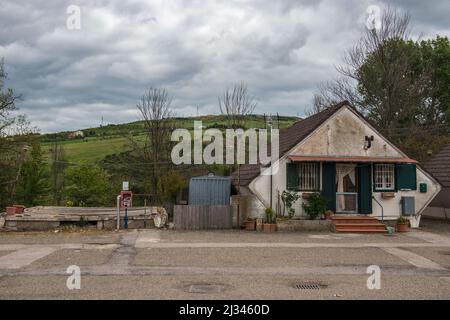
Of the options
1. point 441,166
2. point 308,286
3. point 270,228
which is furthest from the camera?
point 441,166

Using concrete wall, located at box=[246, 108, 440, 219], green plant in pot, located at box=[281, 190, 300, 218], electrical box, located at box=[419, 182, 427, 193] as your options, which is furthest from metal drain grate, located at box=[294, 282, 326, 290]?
electrical box, located at box=[419, 182, 427, 193]

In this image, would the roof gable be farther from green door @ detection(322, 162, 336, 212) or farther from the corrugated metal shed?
the corrugated metal shed

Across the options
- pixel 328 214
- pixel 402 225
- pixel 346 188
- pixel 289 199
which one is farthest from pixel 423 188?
pixel 289 199

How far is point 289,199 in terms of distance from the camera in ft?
66.5

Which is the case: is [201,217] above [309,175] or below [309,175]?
below

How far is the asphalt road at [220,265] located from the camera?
9289 mm

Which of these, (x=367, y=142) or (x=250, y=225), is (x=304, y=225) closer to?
(x=250, y=225)

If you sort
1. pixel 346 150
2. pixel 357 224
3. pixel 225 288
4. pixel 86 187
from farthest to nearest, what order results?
1. pixel 86 187
2. pixel 346 150
3. pixel 357 224
4. pixel 225 288

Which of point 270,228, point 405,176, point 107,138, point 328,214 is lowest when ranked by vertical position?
point 270,228

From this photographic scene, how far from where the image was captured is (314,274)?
1118cm

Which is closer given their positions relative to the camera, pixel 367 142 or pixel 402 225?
pixel 402 225

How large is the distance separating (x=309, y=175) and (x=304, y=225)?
8.25 ft

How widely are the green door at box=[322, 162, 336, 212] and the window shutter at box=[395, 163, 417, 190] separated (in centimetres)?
302
